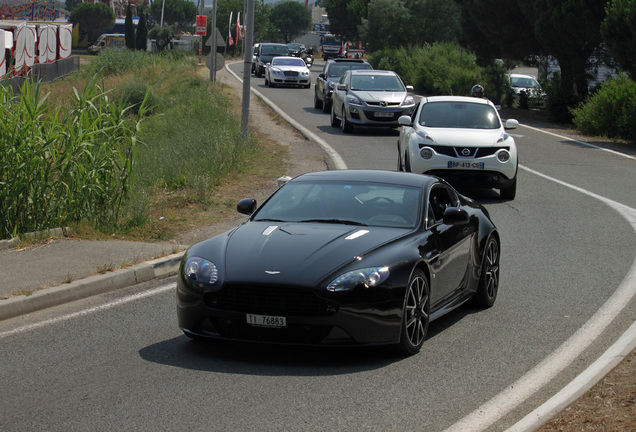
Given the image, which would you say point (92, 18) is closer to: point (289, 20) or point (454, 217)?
point (289, 20)

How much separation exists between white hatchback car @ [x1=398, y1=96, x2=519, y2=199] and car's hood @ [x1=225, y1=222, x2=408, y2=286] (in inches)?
344

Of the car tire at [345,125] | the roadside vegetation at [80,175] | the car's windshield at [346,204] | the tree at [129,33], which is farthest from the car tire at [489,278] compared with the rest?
the tree at [129,33]

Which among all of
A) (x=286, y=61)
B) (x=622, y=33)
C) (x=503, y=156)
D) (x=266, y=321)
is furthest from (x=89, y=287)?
(x=286, y=61)

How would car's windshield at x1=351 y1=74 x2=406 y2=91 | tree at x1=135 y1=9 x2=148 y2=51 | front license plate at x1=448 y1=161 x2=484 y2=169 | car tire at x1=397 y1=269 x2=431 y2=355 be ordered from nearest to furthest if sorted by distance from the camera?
car tire at x1=397 y1=269 x2=431 y2=355 < front license plate at x1=448 y1=161 x2=484 y2=169 < car's windshield at x1=351 y1=74 x2=406 y2=91 < tree at x1=135 y1=9 x2=148 y2=51

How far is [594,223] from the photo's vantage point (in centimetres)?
1393

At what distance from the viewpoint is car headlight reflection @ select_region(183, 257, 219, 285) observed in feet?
22.5

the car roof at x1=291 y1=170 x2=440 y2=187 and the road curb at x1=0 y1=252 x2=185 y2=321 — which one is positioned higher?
the car roof at x1=291 y1=170 x2=440 y2=187

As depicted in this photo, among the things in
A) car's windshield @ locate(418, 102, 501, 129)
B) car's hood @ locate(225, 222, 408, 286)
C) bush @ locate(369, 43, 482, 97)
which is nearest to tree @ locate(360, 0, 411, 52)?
bush @ locate(369, 43, 482, 97)

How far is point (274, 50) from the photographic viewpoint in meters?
60.0

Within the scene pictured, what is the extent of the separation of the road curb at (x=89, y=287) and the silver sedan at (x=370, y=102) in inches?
686

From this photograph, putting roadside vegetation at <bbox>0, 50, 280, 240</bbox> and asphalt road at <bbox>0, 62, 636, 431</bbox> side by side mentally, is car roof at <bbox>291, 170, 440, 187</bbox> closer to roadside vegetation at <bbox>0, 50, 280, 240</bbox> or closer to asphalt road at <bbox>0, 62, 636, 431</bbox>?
asphalt road at <bbox>0, 62, 636, 431</bbox>

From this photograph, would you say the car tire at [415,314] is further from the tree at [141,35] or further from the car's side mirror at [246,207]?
the tree at [141,35]

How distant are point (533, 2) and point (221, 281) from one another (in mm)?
31023

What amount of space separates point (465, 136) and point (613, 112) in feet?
46.0
